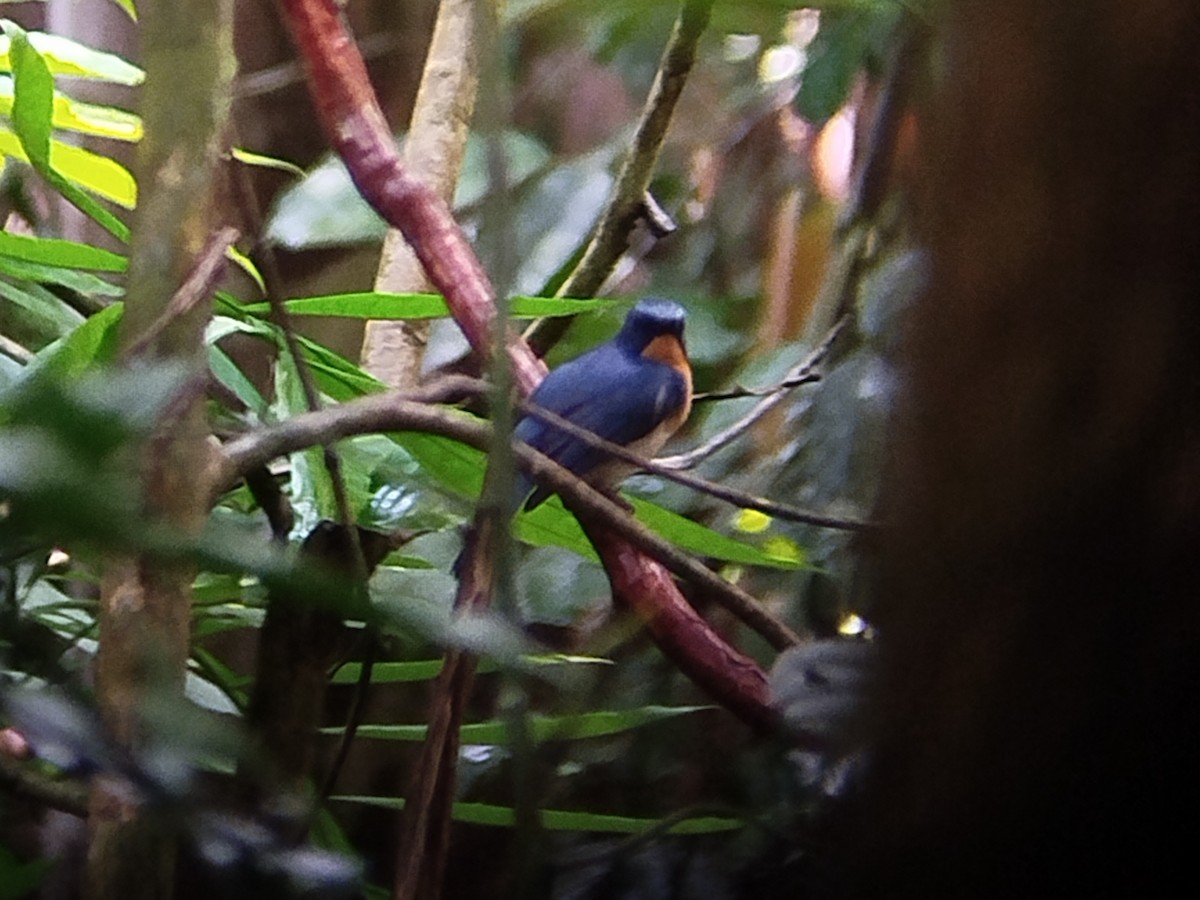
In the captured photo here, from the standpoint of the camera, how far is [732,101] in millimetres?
1339

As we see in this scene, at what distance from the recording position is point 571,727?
0.42 meters

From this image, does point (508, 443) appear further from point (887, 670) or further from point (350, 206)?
point (350, 206)

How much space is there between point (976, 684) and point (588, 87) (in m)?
1.37

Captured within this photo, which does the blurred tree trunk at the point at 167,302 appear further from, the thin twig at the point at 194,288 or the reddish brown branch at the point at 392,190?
the reddish brown branch at the point at 392,190

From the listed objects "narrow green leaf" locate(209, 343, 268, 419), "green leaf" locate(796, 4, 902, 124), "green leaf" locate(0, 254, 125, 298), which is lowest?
"narrow green leaf" locate(209, 343, 268, 419)

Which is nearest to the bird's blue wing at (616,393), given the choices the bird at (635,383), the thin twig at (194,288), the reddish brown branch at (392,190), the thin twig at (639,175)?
the bird at (635,383)

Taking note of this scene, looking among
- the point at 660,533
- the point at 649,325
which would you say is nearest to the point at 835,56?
the point at 649,325

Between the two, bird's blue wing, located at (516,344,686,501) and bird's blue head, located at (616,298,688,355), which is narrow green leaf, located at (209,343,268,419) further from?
bird's blue head, located at (616,298,688,355)

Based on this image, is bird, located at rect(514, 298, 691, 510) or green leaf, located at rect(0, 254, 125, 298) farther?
bird, located at rect(514, 298, 691, 510)

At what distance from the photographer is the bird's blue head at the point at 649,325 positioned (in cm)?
115

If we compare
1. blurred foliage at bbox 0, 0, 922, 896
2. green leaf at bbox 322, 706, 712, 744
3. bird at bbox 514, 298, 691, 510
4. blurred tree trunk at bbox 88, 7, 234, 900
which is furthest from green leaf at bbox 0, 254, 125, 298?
bird at bbox 514, 298, 691, 510

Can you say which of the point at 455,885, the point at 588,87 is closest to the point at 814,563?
the point at 455,885

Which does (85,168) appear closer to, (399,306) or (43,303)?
(43,303)

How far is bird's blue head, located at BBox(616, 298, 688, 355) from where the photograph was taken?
115 cm
